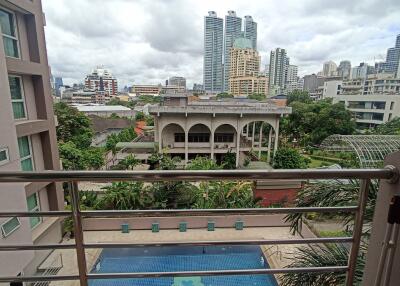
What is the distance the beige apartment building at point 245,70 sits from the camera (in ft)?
129

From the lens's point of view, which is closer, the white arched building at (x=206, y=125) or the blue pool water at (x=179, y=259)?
the blue pool water at (x=179, y=259)

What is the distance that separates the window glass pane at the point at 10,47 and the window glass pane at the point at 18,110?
3.05ft

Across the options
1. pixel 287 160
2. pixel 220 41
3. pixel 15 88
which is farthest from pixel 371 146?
pixel 220 41

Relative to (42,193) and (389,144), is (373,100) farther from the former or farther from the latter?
(42,193)

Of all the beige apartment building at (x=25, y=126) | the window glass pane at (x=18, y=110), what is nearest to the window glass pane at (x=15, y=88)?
the beige apartment building at (x=25, y=126)

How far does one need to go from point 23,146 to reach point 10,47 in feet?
6.33

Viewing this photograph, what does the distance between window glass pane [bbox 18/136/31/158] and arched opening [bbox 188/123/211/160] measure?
31.1ft

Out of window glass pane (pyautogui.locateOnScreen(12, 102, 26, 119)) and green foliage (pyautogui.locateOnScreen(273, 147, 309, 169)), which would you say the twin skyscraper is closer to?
green foliage (pyautogui.locateOnScreen(273, 147, 309, 169))

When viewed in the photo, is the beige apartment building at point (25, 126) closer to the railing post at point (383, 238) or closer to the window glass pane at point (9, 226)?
the window glass pane at point (9, 226)

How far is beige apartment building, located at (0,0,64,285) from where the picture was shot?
3664 millimetres

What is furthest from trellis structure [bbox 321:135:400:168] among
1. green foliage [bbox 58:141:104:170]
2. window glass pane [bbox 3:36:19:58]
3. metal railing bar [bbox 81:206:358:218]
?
green foliage [bbox 58:141:104:170]

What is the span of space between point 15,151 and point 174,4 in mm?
4795

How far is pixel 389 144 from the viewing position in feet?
31.3

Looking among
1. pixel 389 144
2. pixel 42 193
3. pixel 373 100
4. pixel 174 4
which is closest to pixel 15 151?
pixel 42 193
